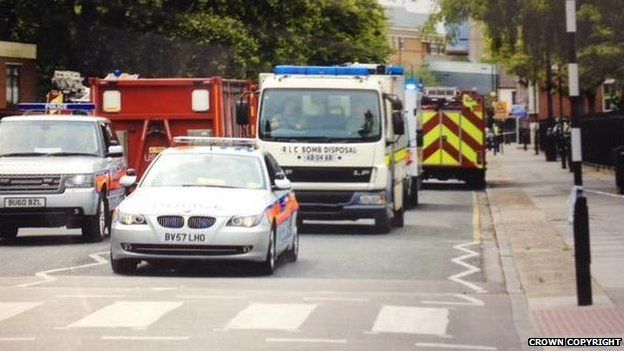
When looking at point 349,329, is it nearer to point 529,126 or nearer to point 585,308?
point 585,308

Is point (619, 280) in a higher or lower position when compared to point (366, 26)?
lower

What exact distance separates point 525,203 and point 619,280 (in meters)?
18.6

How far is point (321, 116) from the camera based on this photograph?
997 inches

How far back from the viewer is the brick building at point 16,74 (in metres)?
62.0

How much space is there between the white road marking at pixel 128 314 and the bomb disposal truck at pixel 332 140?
426 inches

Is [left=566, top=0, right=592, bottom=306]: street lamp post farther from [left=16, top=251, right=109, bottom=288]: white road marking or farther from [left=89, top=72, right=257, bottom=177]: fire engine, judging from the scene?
[left=89, top=72, right=257, bottom=177]: fire engine

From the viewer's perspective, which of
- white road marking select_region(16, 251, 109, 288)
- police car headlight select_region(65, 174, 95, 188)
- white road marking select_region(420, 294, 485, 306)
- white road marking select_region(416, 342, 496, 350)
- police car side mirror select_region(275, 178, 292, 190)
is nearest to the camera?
white road marking select_region(416, 342, 496, 350)

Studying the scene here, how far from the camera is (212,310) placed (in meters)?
13.9

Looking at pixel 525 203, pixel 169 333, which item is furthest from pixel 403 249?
pixel 525 203

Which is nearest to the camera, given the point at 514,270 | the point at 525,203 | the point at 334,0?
the point at 514,270

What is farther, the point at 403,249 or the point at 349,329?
the point at 403,249

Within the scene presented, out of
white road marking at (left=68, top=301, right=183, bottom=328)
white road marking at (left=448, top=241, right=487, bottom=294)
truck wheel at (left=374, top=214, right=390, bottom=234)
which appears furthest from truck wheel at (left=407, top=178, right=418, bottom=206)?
white road marking at (left=68, top=301, right=183, bottom=328)

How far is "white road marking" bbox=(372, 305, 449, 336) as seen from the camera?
41.5ft

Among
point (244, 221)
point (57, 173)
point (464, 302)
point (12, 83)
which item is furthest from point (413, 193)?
point (12, 83)
